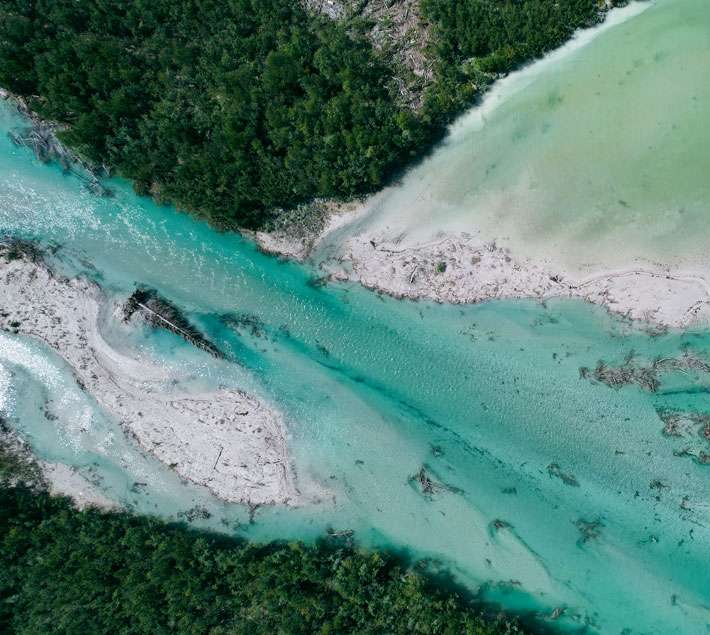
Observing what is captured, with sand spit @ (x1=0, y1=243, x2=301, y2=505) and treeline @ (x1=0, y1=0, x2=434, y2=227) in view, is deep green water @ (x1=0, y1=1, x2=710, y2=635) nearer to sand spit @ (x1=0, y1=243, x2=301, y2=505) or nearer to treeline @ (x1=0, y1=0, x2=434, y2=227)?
sand spit @ (x1=0, y1=243, x2=301, y2=505)

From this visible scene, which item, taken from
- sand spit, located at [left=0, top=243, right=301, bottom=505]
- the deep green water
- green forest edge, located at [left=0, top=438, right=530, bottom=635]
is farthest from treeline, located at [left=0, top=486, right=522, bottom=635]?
sand spit, located at [left=0, top=243, right=301, bottom=505]

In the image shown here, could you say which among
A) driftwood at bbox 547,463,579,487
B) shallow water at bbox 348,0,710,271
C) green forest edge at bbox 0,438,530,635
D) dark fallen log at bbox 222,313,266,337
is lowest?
green forest edge at bbox 0,438,530,635

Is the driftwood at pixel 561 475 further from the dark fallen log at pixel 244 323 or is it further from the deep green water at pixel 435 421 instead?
the dark fallen log at pixel 244 323

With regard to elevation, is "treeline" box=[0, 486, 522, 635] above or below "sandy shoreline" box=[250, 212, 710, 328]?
below

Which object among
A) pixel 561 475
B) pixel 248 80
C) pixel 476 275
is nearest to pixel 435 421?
pixel 561 475

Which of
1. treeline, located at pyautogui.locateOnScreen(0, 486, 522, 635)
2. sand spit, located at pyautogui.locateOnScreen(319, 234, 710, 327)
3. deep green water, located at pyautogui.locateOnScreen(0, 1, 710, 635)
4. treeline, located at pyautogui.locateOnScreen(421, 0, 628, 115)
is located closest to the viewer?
treeline, located at pyautogui.locateOnScreen(0, 486, 522, 635)

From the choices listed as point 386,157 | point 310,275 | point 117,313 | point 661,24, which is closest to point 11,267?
point 117,313

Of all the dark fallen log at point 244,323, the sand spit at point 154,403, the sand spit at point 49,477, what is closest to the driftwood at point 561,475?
the sand spit at point 154,403
